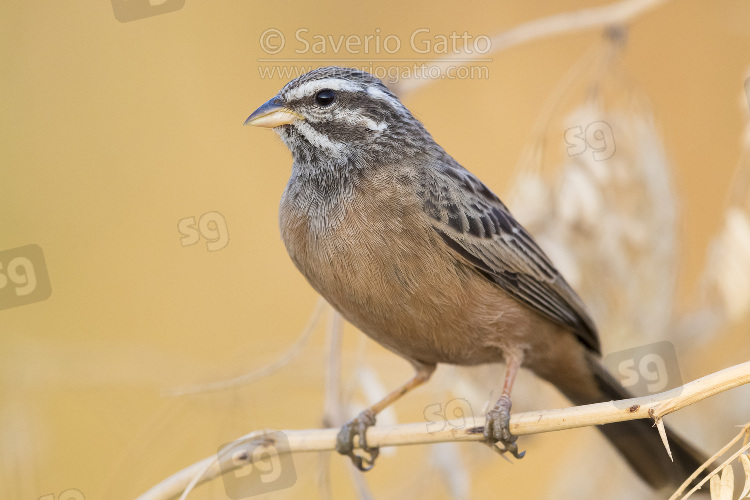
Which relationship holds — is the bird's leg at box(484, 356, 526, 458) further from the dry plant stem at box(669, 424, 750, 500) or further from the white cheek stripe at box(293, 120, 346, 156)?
the white cheek stripe at box(293, 120, 346, 156)

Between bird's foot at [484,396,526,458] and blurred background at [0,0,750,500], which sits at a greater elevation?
blurred background at [0,0,750,500]

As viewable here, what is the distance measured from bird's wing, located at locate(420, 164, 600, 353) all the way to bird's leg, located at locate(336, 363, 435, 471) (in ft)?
2.50

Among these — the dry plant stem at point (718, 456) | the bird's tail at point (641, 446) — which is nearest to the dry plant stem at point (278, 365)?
the bird's tail at point (641, 446)

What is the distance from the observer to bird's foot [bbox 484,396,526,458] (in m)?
3.97

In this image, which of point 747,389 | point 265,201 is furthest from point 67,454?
point 747,389

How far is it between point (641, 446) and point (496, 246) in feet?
4.79

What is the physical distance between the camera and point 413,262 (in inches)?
155

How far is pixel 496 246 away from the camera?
438 cm

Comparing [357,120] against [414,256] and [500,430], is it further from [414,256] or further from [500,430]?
[500,430]

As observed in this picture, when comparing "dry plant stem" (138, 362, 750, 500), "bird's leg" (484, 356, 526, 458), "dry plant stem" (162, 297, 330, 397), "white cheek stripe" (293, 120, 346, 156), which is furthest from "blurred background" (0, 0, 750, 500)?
"bird's leg" (484, 356, 526, 458)

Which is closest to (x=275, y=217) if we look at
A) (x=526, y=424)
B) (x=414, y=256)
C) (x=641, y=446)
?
(x=414, y=256)

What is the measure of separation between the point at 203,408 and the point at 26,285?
1.83 m

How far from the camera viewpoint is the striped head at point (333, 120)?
4.18 m

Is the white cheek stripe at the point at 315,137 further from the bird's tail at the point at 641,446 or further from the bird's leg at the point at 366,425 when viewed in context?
the bird's tail at the point at 641,446
